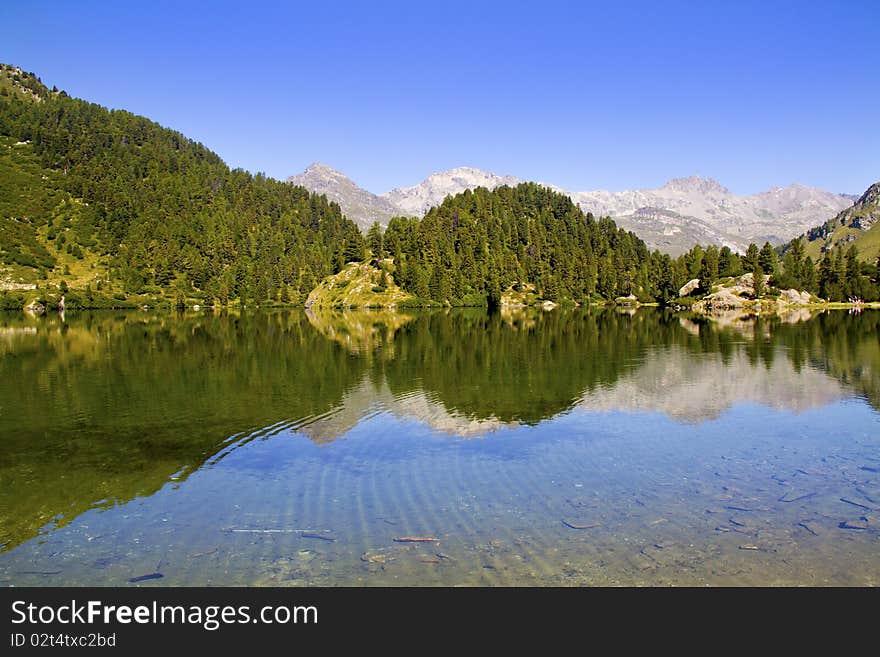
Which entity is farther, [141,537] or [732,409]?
[732,409]

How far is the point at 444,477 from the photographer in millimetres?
28078

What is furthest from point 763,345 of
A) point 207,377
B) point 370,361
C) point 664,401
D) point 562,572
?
point 562,572

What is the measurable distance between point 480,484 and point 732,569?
1118 centimetres

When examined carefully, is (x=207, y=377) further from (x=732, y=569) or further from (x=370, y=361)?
(x=732, y=569)

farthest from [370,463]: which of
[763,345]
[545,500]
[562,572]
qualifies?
[763,345]

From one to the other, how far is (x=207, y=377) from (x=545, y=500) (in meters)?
45.0

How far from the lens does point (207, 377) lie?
6022cm

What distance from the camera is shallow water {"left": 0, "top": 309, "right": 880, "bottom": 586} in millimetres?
19062

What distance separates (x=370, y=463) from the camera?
3059cm

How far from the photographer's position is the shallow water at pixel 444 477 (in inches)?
750
